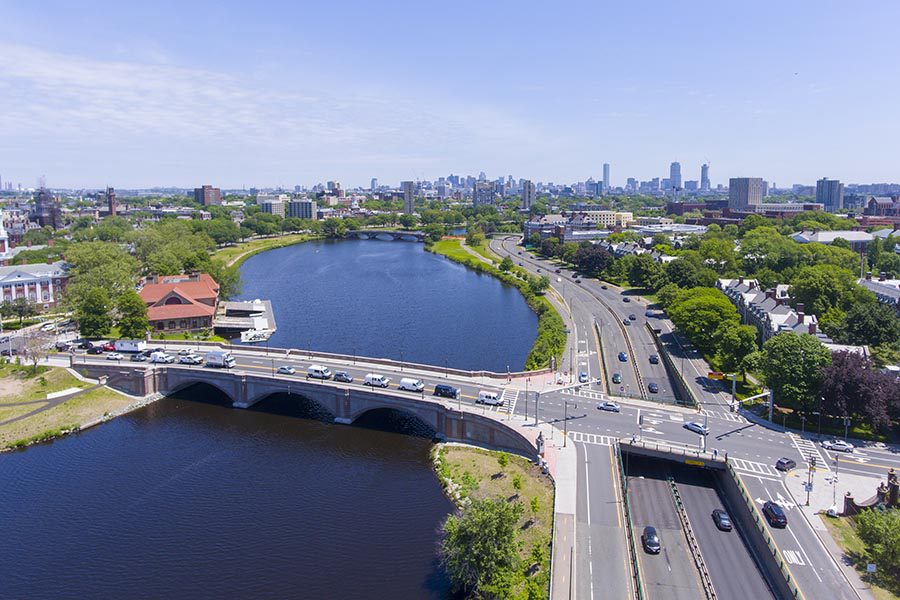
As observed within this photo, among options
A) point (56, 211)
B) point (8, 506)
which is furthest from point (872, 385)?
point (56, 211)

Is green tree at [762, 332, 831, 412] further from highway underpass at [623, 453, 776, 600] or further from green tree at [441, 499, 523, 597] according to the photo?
green tree at [441, 499, 523, 597]

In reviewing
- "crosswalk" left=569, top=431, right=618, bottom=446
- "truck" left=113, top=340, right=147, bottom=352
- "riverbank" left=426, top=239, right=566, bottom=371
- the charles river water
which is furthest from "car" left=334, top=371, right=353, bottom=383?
"truck" left=113, top=340, right=147, bottom=352

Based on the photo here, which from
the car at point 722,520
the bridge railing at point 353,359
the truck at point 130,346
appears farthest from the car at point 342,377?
the car at point 722,520

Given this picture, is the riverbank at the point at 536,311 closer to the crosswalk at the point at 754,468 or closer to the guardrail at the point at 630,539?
the guardrail at the point at 630,539

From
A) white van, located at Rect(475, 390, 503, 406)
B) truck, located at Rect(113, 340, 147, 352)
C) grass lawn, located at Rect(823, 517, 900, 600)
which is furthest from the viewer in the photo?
truck, located at Rect(113, 340, 147, 352)

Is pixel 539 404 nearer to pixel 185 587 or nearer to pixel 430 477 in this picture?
pixel 430 477

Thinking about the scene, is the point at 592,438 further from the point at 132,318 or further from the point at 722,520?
the point at 132,318
